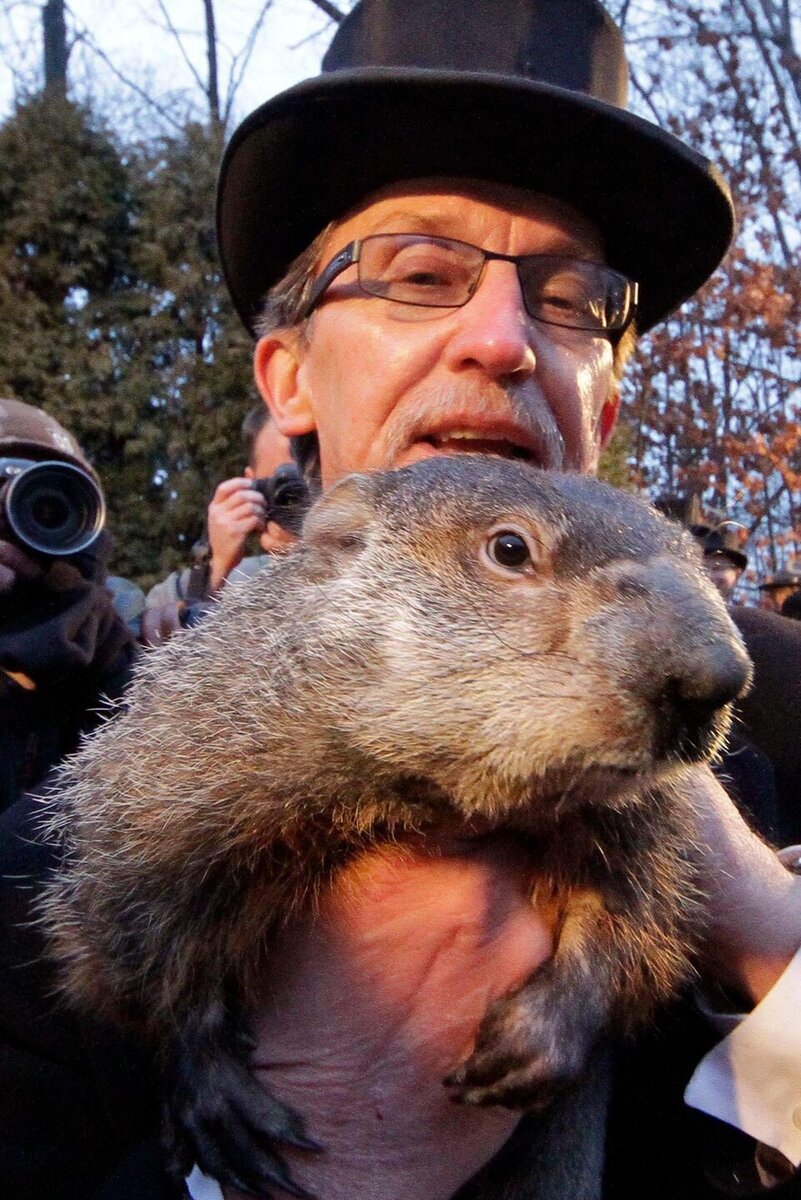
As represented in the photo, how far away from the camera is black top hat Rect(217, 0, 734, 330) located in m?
2.57

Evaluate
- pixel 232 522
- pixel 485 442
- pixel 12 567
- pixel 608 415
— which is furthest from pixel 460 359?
pixel 232 522

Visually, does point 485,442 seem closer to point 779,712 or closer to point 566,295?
point 566,295

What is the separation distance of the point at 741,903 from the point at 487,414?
1.35m

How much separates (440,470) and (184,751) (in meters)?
0.88

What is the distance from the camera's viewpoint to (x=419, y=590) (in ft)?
6.55

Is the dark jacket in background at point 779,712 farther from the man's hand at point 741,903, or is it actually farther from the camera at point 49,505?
the camera at point 49,505

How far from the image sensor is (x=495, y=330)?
8.32 ft

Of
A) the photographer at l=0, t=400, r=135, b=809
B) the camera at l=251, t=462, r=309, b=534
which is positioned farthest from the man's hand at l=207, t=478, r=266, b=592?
the photographer at l=0, t=400, r=135, b=809

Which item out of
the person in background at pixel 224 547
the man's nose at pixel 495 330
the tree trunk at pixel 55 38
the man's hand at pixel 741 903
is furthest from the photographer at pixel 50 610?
the tree trunk at pixel 55 38

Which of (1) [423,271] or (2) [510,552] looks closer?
(2) [510,552]

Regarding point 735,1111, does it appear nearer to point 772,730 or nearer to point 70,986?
point 772,730

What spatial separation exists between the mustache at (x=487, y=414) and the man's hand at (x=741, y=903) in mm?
941

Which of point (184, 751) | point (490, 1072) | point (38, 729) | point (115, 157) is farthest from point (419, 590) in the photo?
point (115, 157)

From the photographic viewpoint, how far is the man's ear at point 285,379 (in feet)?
10.3
